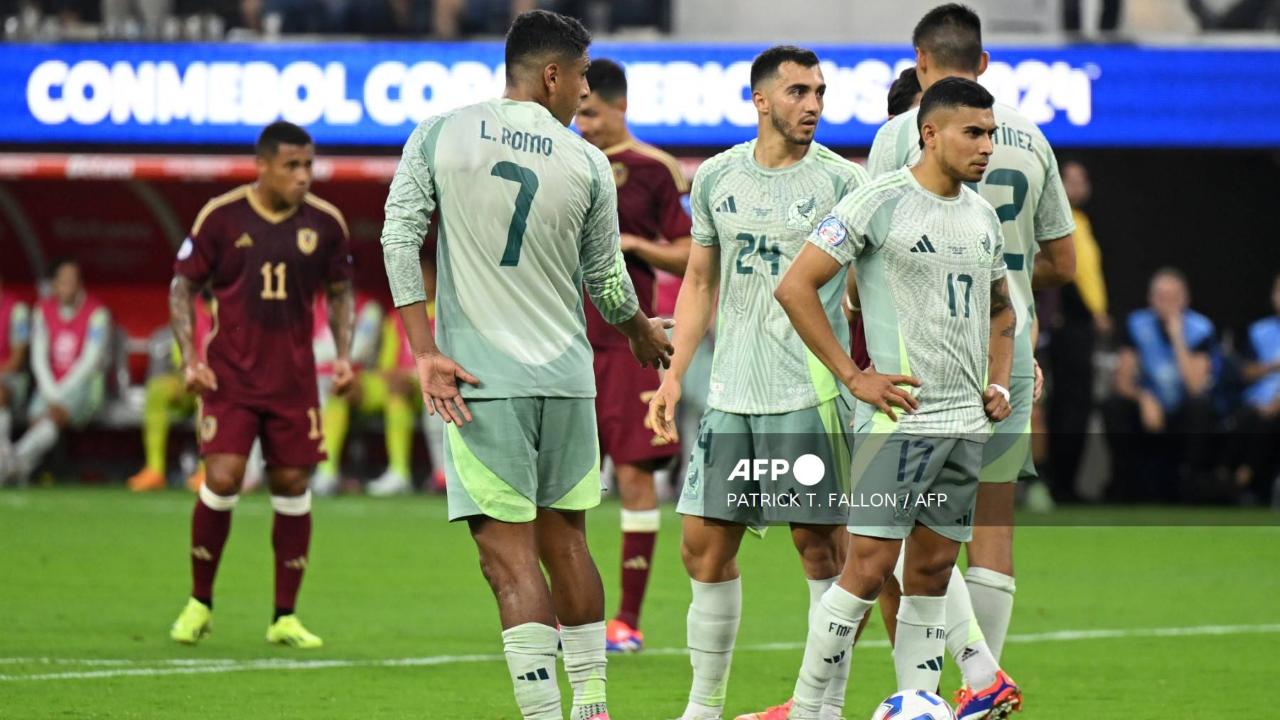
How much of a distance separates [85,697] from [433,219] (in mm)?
2455

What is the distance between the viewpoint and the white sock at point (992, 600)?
7195 mm

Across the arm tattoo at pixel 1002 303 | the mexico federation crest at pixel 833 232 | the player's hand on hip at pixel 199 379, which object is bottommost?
the player's hand on hip at pixel 199 379

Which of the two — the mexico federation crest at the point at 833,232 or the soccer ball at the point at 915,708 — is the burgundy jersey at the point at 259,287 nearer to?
the mexico federation crest at the point at 833,232

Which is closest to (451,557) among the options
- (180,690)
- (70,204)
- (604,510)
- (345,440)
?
(604,510)

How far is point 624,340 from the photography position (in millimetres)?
9438

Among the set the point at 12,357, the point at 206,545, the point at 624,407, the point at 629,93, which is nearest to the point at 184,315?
the point at 206,545

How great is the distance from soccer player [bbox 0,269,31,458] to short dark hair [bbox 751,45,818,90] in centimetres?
1354

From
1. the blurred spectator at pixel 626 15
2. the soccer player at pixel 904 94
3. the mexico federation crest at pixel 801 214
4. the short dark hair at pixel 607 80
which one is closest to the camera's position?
the mexico federation crest at pixel 801 214

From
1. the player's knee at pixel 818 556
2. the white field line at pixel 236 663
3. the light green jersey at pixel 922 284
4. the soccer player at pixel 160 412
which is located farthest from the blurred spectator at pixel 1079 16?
the light green jersey at pixel 922 284

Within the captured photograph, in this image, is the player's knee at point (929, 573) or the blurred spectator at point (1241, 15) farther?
the blurred spectator at point (1241, 15)

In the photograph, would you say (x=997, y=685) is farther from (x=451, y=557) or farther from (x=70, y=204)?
(x=70, y=204)

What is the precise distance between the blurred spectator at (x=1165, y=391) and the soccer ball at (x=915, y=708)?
11023 mm

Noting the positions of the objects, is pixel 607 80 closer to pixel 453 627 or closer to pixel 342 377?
pixel 342 377

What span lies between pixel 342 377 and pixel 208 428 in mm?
668
